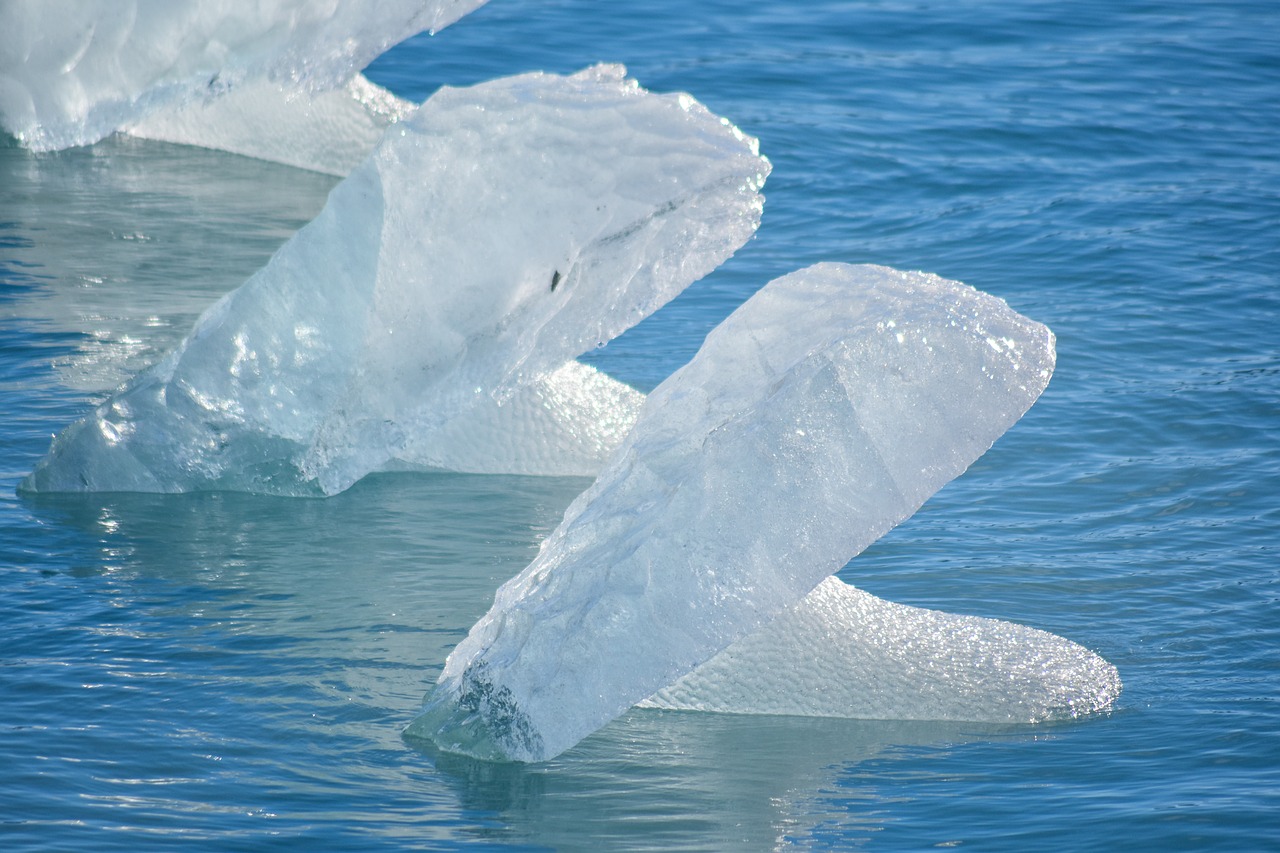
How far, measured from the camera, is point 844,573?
265 inches

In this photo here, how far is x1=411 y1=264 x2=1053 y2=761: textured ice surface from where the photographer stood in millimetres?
4719

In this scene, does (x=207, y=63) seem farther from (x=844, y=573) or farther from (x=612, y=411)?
(x=844, y=573)


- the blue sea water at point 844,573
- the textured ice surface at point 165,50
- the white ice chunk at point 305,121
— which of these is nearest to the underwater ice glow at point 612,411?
the blue sea water at point 844,573

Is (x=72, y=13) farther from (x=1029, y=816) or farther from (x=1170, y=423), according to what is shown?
(x=1029, y=816)

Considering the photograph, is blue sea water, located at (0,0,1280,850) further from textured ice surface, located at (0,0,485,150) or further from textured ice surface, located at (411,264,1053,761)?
textured ice surface, located at (0,0,485,150)

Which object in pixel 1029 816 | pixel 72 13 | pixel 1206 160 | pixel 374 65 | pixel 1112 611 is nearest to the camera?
pixel 1029 816

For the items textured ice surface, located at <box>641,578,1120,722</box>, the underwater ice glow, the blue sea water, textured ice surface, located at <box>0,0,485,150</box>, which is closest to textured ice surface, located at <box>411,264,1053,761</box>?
the underwater ice glow

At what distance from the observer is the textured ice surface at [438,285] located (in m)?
6.34

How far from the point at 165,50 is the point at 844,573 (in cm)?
715

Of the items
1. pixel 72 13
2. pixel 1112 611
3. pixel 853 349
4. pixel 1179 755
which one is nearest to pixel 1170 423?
pixel 1112 611

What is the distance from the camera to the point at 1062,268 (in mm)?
10844

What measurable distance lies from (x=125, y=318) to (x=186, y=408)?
242 cm

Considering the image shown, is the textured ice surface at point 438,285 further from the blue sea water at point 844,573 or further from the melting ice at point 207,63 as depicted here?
the melting ice at point 207,63

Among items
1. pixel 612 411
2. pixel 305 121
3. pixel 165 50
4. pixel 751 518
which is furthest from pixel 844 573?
pixel 305 121
